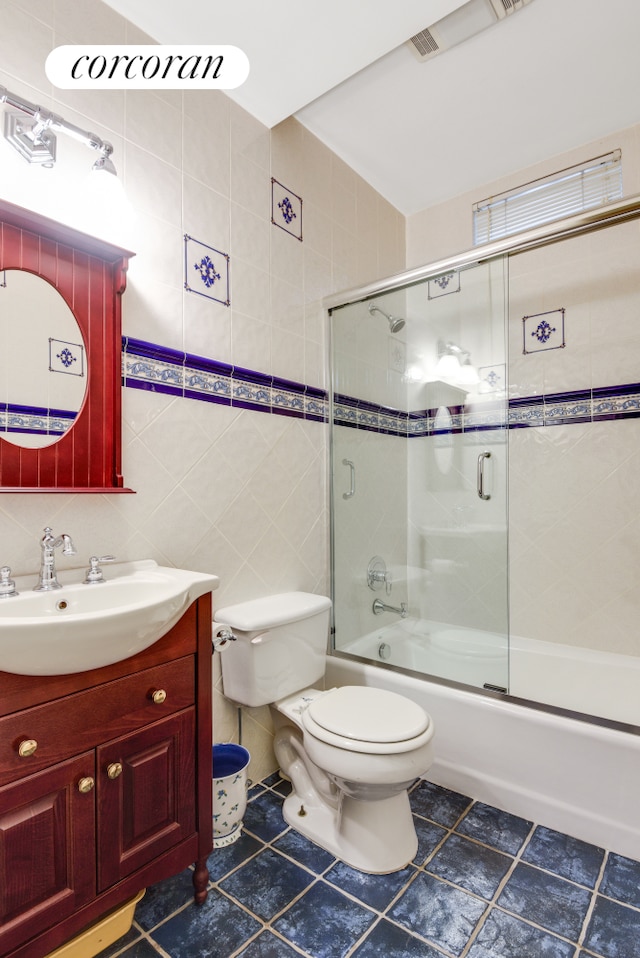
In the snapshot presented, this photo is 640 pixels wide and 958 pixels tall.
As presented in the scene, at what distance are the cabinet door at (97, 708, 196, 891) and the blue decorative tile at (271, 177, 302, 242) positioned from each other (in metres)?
1.83

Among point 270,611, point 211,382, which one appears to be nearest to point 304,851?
point 270,611

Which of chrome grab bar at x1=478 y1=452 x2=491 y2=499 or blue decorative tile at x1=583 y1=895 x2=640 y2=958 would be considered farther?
chrome grab bar at x1=478 y1=452 x2=491 y2=499

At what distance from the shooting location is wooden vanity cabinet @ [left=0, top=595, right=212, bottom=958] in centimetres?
99

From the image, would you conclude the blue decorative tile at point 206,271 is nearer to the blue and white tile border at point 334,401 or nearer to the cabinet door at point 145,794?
the blue and white tile border at point 334,401

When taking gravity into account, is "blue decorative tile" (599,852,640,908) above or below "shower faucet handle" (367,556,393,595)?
below

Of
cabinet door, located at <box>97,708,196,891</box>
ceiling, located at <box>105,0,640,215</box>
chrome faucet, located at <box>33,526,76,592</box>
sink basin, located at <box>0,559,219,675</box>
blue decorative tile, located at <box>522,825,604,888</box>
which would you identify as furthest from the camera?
ceiling, located at <box>105,0,640,215</box>

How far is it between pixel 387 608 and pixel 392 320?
1.31 meters

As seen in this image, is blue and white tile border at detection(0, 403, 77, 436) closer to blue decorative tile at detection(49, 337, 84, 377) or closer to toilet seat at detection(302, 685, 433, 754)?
blue decorative tile at detection(49, 337, 84, 377)

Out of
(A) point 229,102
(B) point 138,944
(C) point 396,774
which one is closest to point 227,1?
(A) point 229,102

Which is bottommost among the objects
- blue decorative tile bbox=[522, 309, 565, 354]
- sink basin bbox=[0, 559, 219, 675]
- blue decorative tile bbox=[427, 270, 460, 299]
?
sink basin bbox=[0, 559, 219, 675]

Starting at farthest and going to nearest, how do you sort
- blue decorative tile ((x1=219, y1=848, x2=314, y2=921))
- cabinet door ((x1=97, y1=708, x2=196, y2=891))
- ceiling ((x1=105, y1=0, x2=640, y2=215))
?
ceiling ((x1=105, y1=0, x2=640, y2=215)) → blue decorative tile ((x1=219, y1=848, x2=314, y2=921)) → cabinet door ((x1=97, y1=708, x2=196, y2=891))

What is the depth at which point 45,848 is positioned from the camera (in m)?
1.03

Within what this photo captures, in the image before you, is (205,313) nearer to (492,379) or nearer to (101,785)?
(492,379)

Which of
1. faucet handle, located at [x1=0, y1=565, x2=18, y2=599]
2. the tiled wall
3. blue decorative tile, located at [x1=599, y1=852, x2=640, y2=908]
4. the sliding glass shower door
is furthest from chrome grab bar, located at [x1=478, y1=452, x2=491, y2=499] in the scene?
faucet handle, located at [x1=0, y1=565, x2=18, y2=599]
